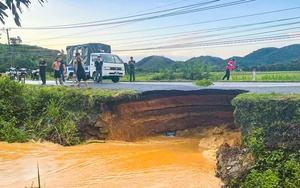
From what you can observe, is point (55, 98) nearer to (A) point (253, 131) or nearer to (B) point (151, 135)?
(B) point (151, 135)

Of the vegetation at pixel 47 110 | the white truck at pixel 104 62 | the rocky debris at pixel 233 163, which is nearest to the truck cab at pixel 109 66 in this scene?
the white truck at pixel 104 62

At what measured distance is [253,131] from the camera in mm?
8039

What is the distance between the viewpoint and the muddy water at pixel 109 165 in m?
7.69

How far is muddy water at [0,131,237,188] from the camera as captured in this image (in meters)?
7.69

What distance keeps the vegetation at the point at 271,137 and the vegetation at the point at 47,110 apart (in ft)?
15.6

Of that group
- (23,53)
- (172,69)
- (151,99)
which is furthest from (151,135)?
(23,53)

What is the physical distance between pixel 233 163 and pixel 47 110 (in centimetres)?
783

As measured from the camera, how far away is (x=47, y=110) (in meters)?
12.7

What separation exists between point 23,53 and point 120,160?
51.6 metres

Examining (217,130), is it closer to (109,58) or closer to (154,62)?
(109,58)

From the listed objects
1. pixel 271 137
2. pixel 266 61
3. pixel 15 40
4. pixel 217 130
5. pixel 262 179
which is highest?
pixel 15 40

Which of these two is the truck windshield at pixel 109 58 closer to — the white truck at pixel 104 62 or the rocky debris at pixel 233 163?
the white truck at pixel 104 62

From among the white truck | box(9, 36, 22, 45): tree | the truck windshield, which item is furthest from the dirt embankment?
box(9, 36, 22, 45): tree

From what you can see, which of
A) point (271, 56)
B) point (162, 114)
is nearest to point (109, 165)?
point (162, 114)
